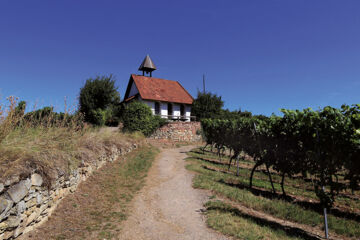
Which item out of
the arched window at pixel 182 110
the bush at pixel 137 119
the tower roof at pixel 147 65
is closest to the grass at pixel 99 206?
the bush at pixel 137 119

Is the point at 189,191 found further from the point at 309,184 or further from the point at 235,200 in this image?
the point at 309,184

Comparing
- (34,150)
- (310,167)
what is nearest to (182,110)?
(310,167)

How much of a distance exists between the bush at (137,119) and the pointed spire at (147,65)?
13.1m

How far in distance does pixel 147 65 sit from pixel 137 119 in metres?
14.9

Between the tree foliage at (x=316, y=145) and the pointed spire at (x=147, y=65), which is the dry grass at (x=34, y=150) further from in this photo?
the pointed spire at (x=147, y=65)

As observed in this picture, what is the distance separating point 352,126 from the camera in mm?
4629

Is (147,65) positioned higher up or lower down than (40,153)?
higher up

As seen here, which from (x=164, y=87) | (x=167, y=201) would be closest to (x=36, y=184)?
→ (x=167, y=201)

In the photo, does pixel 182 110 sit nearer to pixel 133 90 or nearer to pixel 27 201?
pixel 133 90

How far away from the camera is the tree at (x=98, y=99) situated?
74.3 feet

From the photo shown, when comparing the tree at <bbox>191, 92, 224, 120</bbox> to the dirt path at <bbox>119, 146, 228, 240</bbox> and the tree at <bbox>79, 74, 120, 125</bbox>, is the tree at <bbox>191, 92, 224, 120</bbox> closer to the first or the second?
the tree at <bbox>79, 74, 120, 125</bbox>

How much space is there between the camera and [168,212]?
568 centimetres

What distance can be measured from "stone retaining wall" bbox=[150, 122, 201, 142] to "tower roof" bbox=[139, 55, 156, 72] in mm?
13215

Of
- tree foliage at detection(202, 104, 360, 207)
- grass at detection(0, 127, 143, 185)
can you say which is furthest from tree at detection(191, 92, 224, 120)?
grass at detection(0, 127, 143, 185)
